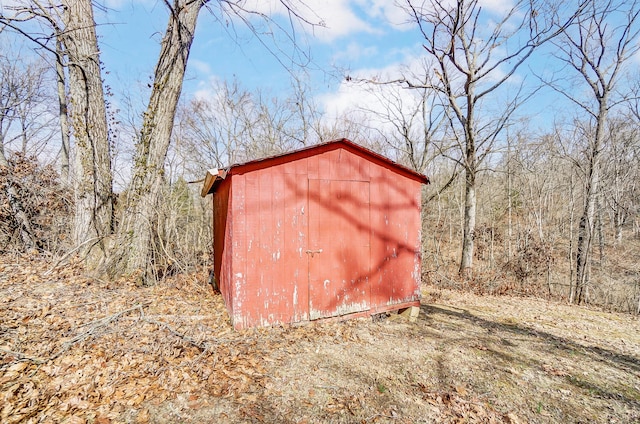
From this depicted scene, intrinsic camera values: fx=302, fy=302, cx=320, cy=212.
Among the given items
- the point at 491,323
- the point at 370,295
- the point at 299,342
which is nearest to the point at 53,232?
the point at 299,342

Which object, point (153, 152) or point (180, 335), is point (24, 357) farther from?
point (153, 152)

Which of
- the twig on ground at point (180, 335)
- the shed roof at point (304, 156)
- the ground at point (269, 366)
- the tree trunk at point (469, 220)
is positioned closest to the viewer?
the ground at point (269, 366)

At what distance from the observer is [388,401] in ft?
10.1

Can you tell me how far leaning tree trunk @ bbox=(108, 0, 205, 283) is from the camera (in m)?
5.70

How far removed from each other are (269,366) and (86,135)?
5702 mm

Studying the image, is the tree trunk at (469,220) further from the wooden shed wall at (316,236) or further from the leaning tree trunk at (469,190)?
the wooden shed wall at (316,236)

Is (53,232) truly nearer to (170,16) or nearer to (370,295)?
(170,16)

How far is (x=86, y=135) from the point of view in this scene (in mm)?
5918

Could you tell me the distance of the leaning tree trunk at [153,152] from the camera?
5.70m

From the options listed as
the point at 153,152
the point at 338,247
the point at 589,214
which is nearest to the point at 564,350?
the point at 338,247

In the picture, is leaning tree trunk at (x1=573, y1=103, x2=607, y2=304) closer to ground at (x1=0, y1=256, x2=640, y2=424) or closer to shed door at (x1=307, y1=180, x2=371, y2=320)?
ground at (x1=0, y1=256, x2=640, y2=424)

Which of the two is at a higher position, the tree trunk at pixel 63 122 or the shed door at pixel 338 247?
the tree trunk at pixel 63 122

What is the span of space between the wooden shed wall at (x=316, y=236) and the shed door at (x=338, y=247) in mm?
16

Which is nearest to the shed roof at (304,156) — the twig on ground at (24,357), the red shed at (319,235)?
the red shed at (319,235)
